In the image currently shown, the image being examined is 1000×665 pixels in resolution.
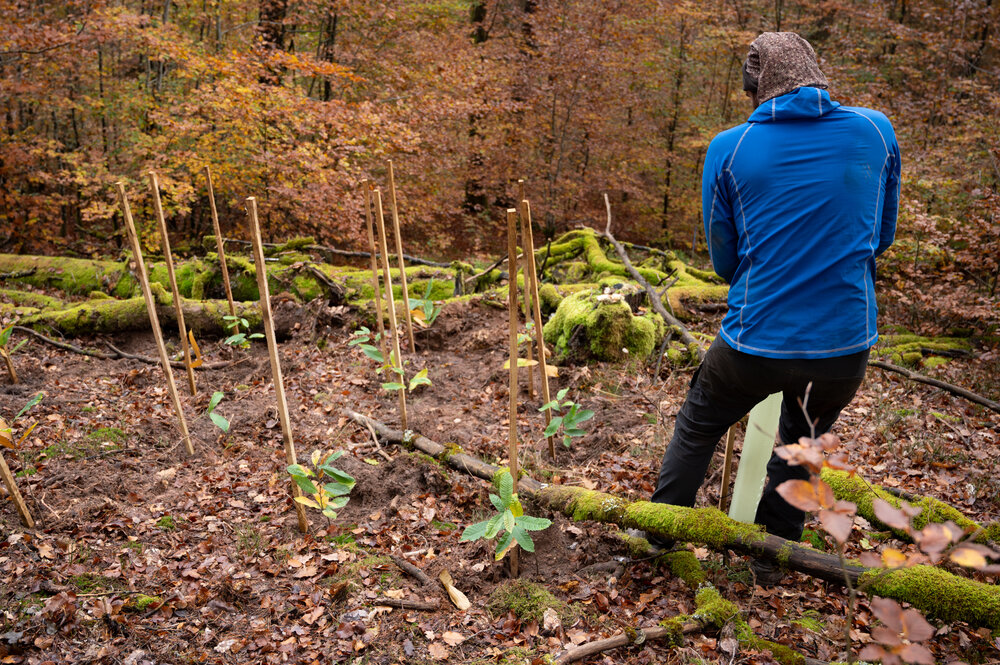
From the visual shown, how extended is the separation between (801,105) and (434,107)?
8.86m

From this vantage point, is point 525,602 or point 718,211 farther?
point 525,602

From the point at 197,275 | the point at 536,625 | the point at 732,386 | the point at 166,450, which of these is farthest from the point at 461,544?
the point at 197,275

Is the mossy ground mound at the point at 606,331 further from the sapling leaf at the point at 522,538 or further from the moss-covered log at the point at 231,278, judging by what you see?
the sapling leaf at the point at 522,538

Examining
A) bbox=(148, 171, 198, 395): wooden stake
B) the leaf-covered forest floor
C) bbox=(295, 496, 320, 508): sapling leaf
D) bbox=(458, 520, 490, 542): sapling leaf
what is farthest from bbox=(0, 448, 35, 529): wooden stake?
bbox=(458, 520, 490, 542): sapling leaf

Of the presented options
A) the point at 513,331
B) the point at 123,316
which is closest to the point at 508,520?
the point at 513,331

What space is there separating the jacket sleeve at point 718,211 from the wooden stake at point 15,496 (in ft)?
11.2

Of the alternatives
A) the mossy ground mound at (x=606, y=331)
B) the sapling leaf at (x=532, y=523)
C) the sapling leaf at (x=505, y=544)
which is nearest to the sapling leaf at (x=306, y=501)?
the sapling leaf at (x=505, y=544)

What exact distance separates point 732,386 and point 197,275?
6449 mm

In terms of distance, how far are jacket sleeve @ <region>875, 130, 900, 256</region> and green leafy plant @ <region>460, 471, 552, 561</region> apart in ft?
5.73

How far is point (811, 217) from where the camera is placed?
6.98 ft

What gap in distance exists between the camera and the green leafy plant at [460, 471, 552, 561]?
241 cm

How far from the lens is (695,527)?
2506 mm

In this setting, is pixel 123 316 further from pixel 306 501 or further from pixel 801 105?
pixel 801 105

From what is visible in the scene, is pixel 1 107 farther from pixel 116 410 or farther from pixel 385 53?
pixel 116 410
